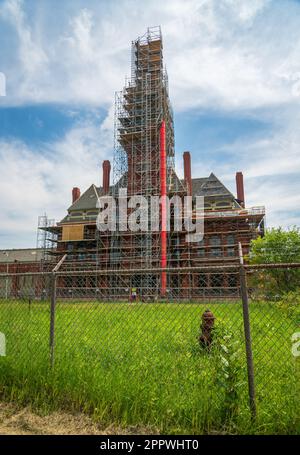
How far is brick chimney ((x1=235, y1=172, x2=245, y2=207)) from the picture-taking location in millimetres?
42750

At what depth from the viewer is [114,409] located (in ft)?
11.2

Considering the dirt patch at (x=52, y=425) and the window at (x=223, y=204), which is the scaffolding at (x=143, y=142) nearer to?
the window at (x=223, y=204)

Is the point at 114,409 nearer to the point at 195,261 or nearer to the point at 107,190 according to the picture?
the point at 195,261

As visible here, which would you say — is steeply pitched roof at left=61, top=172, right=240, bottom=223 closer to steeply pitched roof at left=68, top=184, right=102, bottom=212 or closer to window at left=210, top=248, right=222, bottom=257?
steeply pitched roof at left=68, top=184, right=102, bottom=212

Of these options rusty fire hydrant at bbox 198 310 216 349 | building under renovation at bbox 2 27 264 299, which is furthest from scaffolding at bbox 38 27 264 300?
rusty fire hydrant at bbox 198 310 216 349

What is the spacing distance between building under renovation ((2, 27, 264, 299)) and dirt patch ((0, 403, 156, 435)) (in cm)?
2692

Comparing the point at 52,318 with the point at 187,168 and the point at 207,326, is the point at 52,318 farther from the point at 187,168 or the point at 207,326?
the point at 187,168

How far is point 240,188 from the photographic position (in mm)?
43156

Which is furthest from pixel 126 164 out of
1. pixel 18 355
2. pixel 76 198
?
pixel 18 355

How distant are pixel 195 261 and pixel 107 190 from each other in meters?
15.7

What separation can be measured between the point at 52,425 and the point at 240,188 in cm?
4273

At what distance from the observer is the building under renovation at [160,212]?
111ft

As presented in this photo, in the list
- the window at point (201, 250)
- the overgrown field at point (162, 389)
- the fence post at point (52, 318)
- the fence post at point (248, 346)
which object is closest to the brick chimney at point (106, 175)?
the window at point (201, 250)
